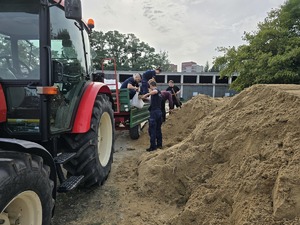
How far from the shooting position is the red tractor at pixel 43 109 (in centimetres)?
223

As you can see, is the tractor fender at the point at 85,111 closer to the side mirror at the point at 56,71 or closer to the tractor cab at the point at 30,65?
the tractor cab at the point at 30,65

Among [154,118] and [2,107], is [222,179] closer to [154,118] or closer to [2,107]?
[2,107]

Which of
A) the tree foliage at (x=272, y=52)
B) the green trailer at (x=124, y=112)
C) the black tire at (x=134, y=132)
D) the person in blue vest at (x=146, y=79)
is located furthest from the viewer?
the tree foliage at (x=272, y=52)

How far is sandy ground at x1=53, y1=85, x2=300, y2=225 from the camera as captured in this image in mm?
2879

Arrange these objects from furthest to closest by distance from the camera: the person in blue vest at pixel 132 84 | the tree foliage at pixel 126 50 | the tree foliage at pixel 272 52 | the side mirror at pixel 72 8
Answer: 1. the tree foliage at pixel 126 50
2. the tree foliage at pixel 272 52
3. the person in blue vest at pixel 132 84
4. the side mirror at pixel 72 8

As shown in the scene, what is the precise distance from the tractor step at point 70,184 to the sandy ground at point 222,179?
0.44 meters

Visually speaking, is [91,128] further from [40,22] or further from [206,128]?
[206,128]

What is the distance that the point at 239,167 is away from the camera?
11.6 feet

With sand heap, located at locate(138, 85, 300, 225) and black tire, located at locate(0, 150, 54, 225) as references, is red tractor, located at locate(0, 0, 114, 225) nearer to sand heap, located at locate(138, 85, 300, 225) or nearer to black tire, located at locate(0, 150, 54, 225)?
black tire, located at locate(0, 150, 54, 225)

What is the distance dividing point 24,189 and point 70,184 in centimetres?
112

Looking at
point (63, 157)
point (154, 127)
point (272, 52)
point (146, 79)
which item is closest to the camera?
point (63, 157)

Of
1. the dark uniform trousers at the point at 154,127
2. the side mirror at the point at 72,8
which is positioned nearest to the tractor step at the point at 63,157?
the side mirror at the point at 72,8

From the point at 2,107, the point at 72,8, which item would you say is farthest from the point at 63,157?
the point at 72,8

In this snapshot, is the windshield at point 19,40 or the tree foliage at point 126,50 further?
the tree foliage at point 126,50
